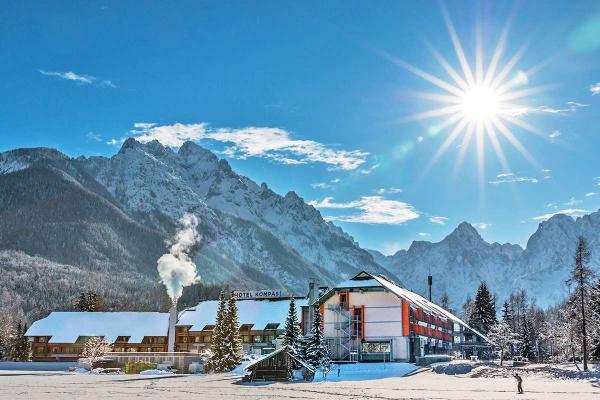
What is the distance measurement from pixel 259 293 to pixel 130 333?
3013cm

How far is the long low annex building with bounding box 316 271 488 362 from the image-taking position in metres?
79.4

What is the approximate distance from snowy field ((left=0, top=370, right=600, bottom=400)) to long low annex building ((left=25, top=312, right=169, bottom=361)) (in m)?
59.9

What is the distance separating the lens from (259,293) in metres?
136

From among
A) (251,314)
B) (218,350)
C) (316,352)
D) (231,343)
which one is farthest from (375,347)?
(251,314)

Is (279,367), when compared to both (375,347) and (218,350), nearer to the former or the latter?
(218,350)

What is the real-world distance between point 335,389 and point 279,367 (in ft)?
43.1

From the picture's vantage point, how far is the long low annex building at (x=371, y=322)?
79438 mm

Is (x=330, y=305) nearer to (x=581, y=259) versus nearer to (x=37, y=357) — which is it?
(x=581, y=259)

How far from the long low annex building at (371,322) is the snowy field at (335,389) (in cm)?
1952

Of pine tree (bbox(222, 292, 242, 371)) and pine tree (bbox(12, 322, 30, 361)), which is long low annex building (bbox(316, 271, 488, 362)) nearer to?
pine tree (bbox(222, 292, 242, 371))

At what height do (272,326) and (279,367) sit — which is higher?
(272,326)

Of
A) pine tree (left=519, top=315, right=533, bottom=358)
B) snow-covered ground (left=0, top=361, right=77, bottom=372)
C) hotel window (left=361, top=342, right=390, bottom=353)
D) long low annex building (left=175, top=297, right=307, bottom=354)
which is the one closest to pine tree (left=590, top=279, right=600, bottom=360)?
hotel window (left=361, top=342, right=390, bottom=353)

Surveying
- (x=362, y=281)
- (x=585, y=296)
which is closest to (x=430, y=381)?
(x=585, y=296)

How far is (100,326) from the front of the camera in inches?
4599
